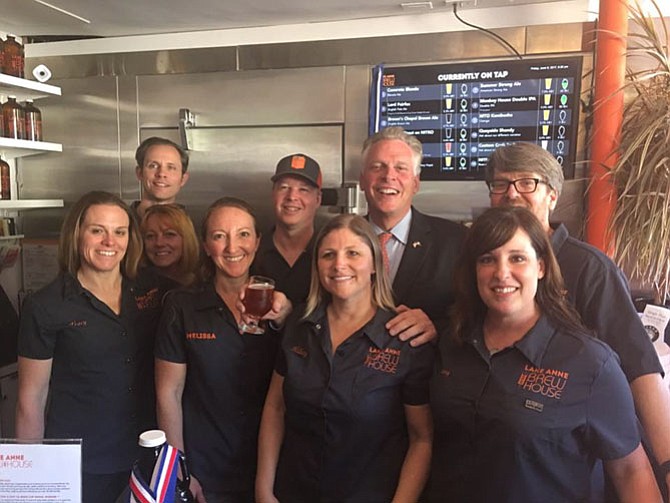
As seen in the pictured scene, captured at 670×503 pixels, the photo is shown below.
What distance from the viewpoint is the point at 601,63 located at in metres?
2.34

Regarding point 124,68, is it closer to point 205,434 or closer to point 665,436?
point 205,434

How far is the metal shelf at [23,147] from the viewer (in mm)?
2965

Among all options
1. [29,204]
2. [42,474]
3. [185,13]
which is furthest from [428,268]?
[29,204]

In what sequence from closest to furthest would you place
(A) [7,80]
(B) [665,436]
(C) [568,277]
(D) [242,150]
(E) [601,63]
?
(B) [665,436]
(C) [568,277]
(E) [601,63]
(A) [7,80]
(D) [242,150]

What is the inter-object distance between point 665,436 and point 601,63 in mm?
1573

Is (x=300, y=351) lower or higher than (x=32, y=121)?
lower

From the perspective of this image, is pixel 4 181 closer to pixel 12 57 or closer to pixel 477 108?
pixel 12 57

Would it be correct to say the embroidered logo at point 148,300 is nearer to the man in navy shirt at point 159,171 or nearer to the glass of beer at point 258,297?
the glass of beer at point 258,297

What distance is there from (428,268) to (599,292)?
572 millimetres

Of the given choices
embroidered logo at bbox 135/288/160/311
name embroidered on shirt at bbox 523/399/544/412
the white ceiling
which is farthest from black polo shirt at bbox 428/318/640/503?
the white ceiling

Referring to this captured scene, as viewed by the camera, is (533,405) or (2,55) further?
(2,55)

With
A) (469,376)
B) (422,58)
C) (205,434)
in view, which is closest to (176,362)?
(205,434)

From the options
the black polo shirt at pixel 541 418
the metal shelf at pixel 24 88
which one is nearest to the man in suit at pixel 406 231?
the black polo shirt at pixel 541 418

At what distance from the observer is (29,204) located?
3117 millimetres
